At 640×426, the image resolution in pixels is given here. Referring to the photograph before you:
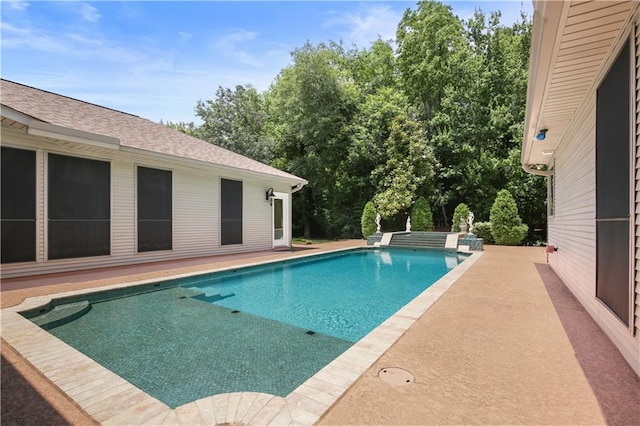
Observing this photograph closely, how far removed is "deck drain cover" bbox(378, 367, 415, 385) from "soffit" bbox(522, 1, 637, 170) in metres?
3.11

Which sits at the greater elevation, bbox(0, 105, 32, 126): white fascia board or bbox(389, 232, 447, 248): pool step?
bbox(0, 105, 32, 126): white fascia board

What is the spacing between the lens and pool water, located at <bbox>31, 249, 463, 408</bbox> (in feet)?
9.99

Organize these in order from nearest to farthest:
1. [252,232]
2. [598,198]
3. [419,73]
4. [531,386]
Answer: [531,386] < [598,198] < [252,232] < [419,73]

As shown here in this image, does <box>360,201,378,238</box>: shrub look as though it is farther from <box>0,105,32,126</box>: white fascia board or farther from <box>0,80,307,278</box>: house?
<box>0,105,32,126</box>: white fascia board

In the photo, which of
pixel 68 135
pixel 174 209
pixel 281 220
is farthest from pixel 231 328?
pixel 281 220

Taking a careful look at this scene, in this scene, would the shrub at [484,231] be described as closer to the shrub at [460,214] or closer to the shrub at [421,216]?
the shrub at [460,214]

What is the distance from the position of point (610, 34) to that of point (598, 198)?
6.13 ft

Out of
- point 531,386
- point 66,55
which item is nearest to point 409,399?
point 531,386

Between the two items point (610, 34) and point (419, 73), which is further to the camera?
point (419, 73)

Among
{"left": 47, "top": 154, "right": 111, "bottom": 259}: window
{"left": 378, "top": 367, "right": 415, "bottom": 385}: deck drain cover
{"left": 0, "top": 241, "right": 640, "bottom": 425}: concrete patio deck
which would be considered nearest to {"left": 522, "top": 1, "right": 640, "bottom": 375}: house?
{"left": 0, "top": 241, "right": 640, "bottom": 425}: concrete patio deck

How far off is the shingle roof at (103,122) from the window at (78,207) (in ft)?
3.00

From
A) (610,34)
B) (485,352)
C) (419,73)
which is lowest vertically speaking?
(485,352)

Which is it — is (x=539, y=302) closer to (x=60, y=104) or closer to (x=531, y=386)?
(x=531, y=386)

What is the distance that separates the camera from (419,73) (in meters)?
21.0
